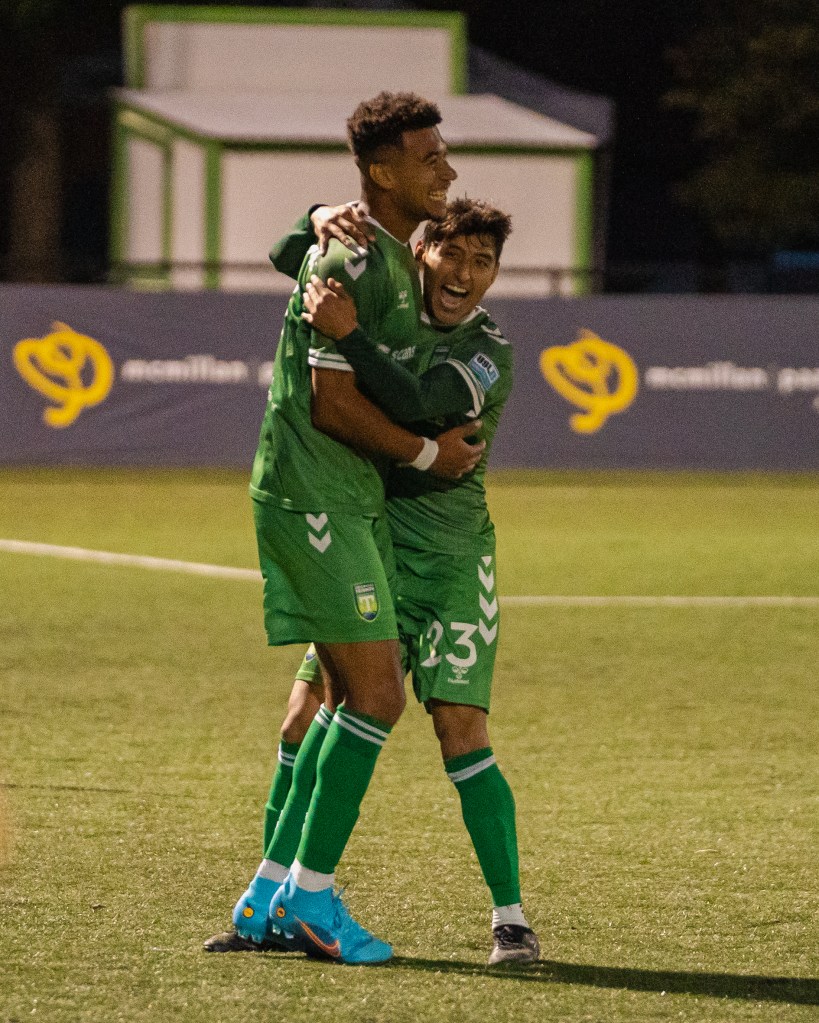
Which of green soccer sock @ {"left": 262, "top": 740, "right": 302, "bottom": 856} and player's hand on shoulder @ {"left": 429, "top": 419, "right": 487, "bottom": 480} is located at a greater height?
player's hand on shoulder @ {"left": 429, "top": 419, "right": 487, "bottom": 480}

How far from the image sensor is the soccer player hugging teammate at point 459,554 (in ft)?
15.5

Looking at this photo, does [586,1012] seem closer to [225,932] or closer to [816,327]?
[225,932]

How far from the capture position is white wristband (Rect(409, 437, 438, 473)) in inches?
184

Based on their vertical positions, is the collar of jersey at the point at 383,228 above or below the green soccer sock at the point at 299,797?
above

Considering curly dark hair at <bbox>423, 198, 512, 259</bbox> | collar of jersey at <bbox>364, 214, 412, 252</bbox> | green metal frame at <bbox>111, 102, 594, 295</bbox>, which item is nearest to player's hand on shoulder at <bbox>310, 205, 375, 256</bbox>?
collar of jersey at <bbox>364, 214, 412, 252</bbox>

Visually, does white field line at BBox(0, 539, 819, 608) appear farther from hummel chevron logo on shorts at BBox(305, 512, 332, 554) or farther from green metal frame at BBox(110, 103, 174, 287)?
green metal frame at BBox(110, 103, 174, 287)

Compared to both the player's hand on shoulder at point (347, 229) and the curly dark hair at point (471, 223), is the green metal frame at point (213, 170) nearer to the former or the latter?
the curly dark hair at point (471, 223)

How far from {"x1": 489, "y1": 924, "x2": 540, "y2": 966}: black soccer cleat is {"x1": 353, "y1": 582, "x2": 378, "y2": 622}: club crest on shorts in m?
0.82

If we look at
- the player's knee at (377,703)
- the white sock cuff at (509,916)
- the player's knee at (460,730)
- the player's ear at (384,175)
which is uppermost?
the player's ear at (384,175)

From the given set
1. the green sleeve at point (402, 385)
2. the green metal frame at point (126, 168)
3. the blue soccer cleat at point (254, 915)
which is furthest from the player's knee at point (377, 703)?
the green metal frame at point (126, 168)

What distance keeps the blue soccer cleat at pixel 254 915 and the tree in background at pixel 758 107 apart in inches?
1121

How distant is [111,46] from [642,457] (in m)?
23.7

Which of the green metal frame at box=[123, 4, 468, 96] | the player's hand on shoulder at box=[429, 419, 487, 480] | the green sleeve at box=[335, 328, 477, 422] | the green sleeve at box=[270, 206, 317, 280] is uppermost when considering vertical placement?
the green metal frame at box=[123, 4, 468, 96]

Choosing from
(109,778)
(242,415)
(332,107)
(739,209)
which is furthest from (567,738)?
(739,209)
